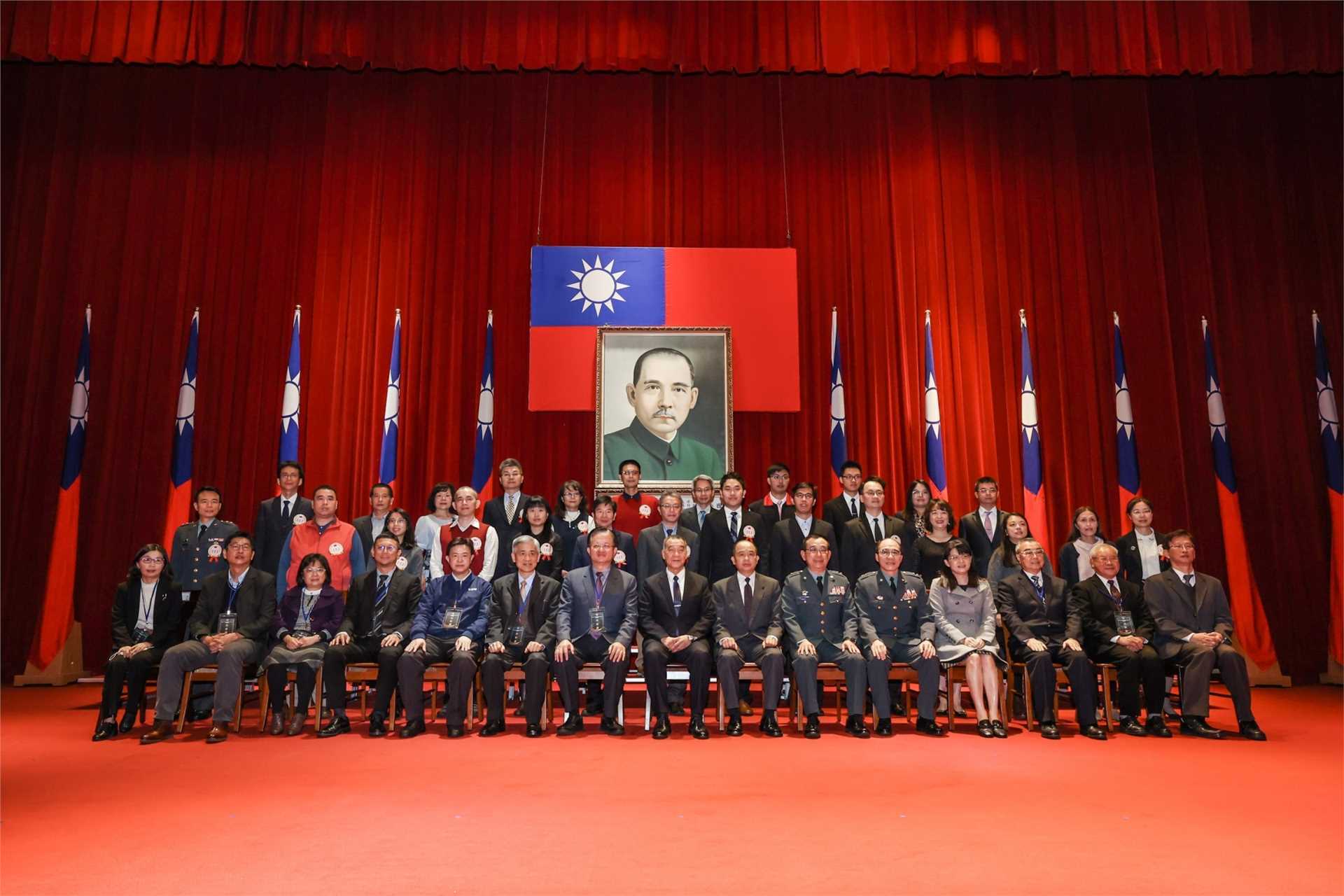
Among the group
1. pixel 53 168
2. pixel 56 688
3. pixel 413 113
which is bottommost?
pixel 56 688

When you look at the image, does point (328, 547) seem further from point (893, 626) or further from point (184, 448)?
point (893, 626)

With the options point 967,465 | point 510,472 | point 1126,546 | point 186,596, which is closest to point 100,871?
point 186,596

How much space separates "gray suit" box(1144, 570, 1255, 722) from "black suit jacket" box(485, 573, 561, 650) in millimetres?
3700

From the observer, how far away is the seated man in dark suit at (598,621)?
5574 millimetres

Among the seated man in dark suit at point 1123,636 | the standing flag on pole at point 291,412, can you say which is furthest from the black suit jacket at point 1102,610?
the standing flag on pole at point 291,412

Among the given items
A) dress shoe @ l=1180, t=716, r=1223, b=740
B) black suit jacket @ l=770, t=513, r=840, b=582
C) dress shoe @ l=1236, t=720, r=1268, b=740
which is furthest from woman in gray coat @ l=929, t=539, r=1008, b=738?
dress shoe @ l=1236, t=720, r=1268, b=740

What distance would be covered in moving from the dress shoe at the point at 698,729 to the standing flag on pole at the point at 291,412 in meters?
4.58

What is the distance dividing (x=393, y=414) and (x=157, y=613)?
9.39ft

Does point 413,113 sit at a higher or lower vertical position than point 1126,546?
higher

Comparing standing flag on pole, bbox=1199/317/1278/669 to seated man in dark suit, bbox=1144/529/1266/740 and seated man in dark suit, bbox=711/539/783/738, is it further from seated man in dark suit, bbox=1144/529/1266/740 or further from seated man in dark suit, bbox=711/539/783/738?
seated man in dark suit, bbox=711/539/783/738

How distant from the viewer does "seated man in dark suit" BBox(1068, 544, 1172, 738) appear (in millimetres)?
5656

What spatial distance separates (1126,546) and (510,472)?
174 inches

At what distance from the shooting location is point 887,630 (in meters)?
5.96

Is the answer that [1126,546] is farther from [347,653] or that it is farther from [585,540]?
[347,653]
